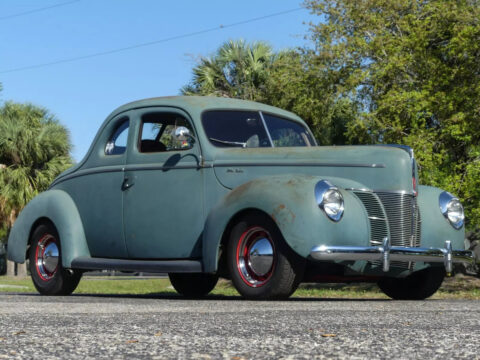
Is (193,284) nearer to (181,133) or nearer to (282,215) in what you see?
(181,133)

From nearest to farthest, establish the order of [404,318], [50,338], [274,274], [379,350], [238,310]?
[379,350], [50,338], [404,318], [238,310], [274,274]

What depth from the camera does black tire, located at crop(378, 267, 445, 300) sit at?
777cm

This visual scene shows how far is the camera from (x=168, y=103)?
323 inches

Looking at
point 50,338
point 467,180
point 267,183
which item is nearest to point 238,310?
point 267,183

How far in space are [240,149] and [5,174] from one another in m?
21.1

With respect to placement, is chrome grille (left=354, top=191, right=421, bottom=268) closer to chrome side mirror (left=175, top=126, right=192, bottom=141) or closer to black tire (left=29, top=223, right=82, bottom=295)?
chrome side mirror (left=175, top=126, right=192, bottom=141)

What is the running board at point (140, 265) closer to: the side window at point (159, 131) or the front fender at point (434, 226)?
the side window at point (159, 131)

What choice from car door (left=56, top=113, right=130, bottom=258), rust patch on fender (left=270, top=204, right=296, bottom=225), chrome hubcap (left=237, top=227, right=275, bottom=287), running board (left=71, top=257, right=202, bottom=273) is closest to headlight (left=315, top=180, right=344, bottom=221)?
rust patch on fender (left=270, top=204, right=296, bottom=225)

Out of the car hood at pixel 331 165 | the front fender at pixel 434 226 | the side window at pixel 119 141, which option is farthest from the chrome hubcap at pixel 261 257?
the side window at pixel 119 141

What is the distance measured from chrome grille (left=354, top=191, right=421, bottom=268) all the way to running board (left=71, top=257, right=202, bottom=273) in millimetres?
1527

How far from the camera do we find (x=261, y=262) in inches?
265

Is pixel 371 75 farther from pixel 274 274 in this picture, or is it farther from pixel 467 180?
pixel 274 274

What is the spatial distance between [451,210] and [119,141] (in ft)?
10.8

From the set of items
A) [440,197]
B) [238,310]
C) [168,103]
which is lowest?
[238,310]
